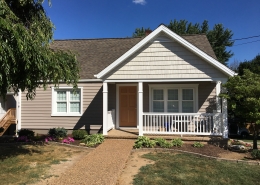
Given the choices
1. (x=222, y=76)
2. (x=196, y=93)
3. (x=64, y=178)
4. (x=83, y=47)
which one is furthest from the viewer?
(x=83, y=47)

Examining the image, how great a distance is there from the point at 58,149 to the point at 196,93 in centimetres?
694

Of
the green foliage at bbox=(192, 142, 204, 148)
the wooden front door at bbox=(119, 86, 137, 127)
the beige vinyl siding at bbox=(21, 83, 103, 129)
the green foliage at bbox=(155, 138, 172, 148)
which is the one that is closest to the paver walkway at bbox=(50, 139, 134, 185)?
the green foliage at bbox=(155, 138, 172, 148)

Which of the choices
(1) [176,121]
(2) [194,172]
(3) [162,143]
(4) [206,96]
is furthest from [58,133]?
(4) [206,96]

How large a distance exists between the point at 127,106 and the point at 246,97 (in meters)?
5.81

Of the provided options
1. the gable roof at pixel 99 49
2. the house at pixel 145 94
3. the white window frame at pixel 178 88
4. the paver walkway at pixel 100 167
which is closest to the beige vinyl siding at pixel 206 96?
the house at pixel 145 94

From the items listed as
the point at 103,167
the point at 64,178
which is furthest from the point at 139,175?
the point at 64,178

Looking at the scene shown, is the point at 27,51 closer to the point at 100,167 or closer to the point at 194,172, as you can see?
the point at 100,167

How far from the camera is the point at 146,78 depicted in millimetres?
9719

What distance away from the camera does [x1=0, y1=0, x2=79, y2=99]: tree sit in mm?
5039

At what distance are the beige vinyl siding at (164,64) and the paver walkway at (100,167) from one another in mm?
3231

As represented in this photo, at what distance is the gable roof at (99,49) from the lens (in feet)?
40.0

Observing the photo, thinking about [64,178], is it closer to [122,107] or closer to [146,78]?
[146,78]

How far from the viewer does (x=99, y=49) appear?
14.0 m

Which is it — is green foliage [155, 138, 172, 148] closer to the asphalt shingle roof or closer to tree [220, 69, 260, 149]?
tree [220, 69, 260, 149]
